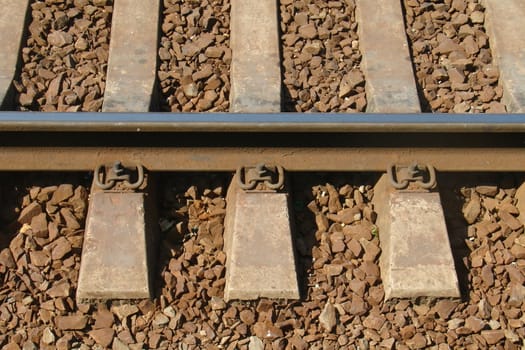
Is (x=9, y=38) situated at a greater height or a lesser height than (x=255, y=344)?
greater

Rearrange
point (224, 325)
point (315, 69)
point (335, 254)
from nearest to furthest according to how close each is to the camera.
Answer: point (224, 325)
point (335, 254)
point (315, 69)

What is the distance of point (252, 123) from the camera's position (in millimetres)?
4184

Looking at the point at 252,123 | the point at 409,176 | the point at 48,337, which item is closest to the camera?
the point at 48,337

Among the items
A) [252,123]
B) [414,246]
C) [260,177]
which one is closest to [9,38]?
[252,123]

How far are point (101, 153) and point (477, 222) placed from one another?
2310mm

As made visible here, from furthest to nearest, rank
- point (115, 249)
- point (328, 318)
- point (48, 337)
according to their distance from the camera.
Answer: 1. point (115, 249)
2. point (328, 318)
3. point (48, 337)

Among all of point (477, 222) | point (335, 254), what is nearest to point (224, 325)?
point (335, 254)

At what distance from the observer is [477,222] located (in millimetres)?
4387

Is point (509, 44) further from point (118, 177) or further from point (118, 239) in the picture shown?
point (118, 239)

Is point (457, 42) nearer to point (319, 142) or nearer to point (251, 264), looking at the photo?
point (319, 142)

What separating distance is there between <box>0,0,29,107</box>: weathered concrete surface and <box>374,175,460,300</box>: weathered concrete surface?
251cm

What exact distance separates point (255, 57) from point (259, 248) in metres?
1.51

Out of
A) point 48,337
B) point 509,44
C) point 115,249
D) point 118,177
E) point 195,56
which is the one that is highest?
point 509,44

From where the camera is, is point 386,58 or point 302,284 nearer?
point 302,284
